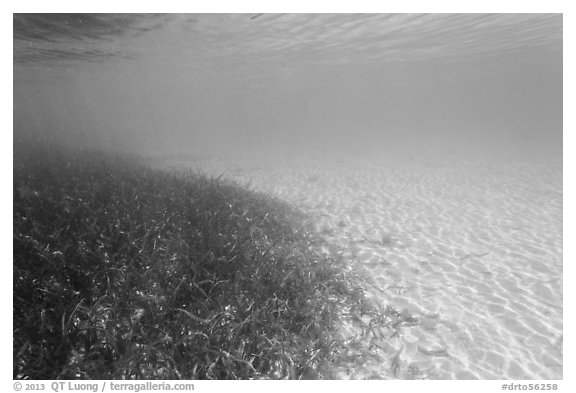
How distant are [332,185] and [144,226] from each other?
9.95 m

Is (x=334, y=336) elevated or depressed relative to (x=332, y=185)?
elevated

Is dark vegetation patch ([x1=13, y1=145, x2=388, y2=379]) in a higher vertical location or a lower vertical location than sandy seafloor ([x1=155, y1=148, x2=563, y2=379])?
higher

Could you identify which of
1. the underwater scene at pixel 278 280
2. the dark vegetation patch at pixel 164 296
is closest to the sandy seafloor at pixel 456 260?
the underwater scene at pixel 278 280

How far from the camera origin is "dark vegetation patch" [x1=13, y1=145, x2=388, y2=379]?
331 cm

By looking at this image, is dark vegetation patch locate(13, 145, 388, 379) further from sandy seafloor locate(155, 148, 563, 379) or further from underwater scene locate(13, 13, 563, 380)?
sandy seafloor locate(155, 148, 563, 379)

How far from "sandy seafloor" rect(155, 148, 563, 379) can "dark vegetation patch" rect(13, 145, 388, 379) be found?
0.78 metres

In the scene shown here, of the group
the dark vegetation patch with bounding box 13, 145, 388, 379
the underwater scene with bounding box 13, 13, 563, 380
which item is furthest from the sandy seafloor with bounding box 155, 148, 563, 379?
the dark vegetation patch with bounding box 13, 145, 388, 379

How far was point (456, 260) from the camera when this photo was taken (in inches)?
269

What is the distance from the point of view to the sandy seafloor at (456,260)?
4.13 m
